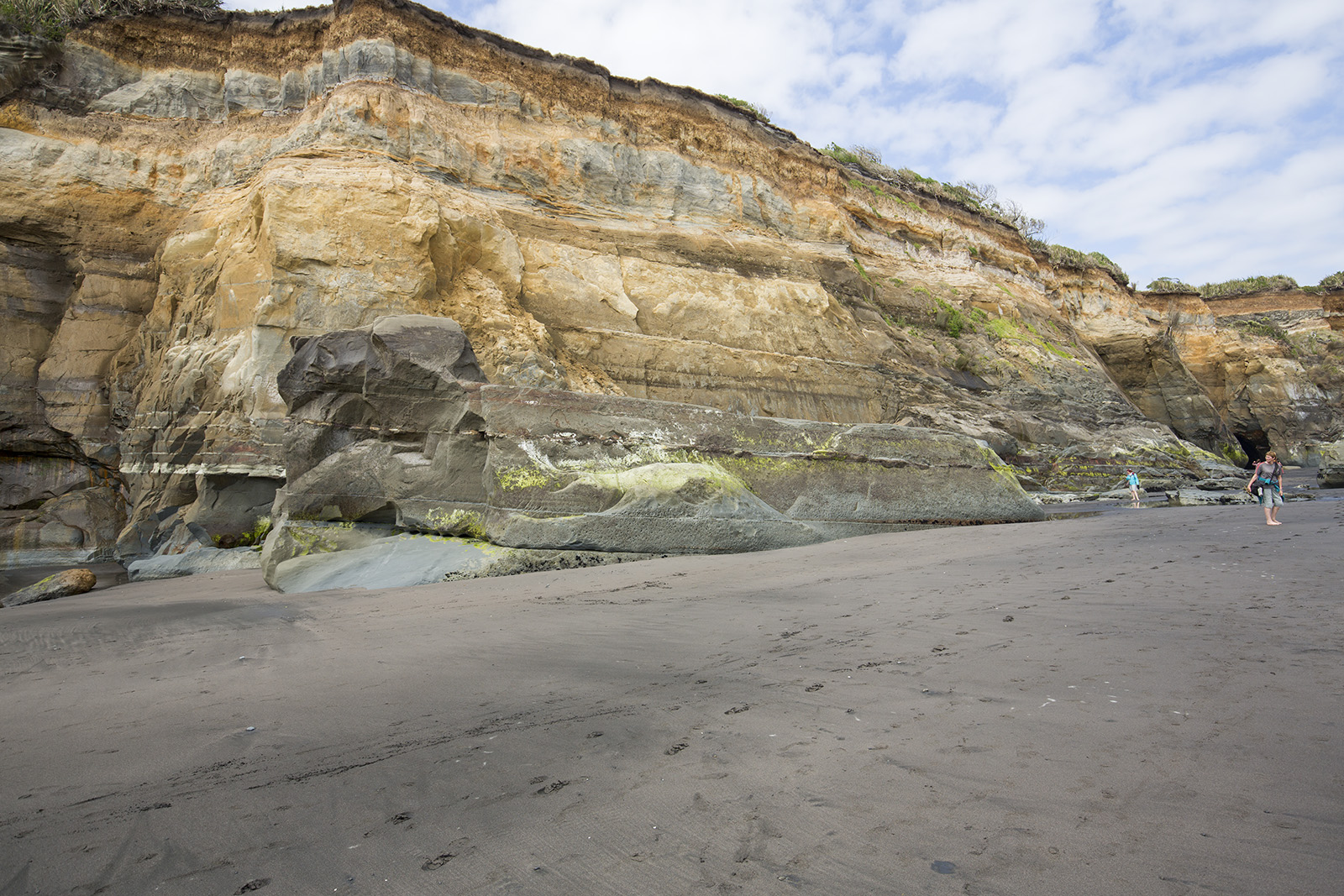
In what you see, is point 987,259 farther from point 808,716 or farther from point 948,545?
point 808,716

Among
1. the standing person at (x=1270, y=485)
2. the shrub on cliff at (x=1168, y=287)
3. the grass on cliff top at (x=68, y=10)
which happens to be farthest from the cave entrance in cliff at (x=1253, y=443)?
the grass on cliff top at (x=68, y=10)

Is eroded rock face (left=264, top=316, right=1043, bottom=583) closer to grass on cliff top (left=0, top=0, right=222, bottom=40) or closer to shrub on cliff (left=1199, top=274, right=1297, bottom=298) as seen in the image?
grass on cliff top (left=0, top=0, right=222, bottom=40)

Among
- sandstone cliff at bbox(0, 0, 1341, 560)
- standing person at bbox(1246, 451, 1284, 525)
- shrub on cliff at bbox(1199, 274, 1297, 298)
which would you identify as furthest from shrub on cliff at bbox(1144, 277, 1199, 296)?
standing person at bbox(1246, 451, 1284, 525)

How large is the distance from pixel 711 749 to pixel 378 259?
12.9 metres

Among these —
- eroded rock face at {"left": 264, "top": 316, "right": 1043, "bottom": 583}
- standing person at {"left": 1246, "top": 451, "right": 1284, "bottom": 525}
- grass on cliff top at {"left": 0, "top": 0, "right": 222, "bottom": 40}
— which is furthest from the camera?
grass on cliff top at {"left": 0, "top": 0, "right": 222, "bottom": 40}

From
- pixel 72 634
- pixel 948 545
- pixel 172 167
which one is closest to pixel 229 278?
pixel 172 167

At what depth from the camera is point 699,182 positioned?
57.6 ft

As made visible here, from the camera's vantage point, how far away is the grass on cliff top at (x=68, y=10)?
49.4 feet

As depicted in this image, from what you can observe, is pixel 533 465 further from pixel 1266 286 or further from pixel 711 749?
pixel 1266 286

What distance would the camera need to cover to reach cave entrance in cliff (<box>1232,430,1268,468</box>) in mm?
29984

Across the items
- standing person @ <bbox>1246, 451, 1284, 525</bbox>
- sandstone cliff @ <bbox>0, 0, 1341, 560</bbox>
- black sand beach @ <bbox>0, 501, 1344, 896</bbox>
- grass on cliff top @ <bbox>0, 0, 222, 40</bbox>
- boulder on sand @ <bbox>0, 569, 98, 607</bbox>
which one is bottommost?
boulder on sand @ <bbox>0, 569, 98, 607</bbox>

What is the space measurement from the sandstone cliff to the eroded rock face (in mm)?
4689

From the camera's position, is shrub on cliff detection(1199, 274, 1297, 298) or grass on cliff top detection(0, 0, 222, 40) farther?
shrub on cliff detection(1199, 274, 1297, 298)

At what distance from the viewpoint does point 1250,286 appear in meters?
34.7
